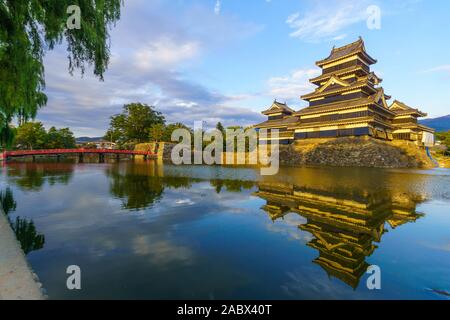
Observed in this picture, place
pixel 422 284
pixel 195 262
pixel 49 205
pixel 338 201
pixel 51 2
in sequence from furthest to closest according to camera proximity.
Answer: pixel 338 201
pixel 49 205
pixel 51 2
pixel 195 262
pixel 422 284

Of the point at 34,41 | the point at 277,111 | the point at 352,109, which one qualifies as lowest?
the point at 34,41

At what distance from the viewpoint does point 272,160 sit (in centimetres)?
3447

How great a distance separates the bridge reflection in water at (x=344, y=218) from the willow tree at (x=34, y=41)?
21.6 feet

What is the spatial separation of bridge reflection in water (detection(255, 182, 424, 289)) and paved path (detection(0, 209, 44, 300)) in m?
3.94

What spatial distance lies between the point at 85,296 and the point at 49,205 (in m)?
6.12

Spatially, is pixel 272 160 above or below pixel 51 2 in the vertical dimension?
below

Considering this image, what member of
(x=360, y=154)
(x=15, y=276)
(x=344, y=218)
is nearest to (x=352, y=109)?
(x=360, y=154)

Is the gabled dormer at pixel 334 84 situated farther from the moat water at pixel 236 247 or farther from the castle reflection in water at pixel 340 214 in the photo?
the moat water at pixel 236 247

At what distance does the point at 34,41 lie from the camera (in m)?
5.62

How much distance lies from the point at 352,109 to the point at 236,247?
28.0m

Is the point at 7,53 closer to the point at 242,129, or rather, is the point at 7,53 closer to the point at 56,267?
the point at 56,267

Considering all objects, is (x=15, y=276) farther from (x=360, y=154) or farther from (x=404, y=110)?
(x=404, y=110)

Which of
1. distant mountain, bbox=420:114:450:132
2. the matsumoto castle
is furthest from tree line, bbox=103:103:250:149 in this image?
distant mountain, bbox=420:114:450:132
